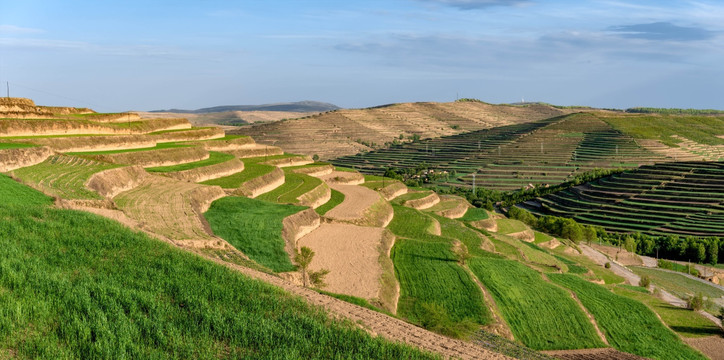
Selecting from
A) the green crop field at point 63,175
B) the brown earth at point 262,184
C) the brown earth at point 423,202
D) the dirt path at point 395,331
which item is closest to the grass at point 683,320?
the dirt path at point 395,331

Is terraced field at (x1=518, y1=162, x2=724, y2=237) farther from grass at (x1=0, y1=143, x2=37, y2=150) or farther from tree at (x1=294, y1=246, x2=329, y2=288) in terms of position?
grass at (x1=0, y1=143, x2=37, y2=150)

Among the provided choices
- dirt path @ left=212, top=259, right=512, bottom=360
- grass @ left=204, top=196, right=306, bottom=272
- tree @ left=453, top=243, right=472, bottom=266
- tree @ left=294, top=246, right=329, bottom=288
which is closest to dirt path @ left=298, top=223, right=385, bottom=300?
tree @ left=294, top=246, right=329, bottom=288

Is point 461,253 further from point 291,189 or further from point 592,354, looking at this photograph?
point 291,189

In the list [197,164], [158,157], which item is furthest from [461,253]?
[158,157]

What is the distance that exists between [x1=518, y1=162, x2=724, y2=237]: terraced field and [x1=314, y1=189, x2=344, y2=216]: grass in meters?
50.5

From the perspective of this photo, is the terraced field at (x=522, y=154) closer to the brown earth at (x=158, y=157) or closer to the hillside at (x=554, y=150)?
the hillside at (x=554, y=150)

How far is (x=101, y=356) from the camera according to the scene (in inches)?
417

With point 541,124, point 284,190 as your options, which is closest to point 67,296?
point 284,190

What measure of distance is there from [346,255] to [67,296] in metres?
19.1

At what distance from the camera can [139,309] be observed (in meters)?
12.9

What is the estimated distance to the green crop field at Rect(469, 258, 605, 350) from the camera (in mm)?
27031

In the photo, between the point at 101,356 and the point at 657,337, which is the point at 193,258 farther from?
the point at 657,337

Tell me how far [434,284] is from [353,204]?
54.8ft

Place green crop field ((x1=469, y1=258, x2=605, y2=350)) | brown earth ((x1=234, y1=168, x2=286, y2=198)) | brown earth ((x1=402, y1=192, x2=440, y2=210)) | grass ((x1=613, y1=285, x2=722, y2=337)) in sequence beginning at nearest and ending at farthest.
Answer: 1. green crop field ((x1=469, y1=258, x2=605, y2=350))
2. grass ((x1=613, y1=285, x2=722, y2=337))
3. brown earth ((x1=234, y1=168, x2=286, y2=198))
4. brown earth ((x1=402, y1=192, x2=440, y2=210))
